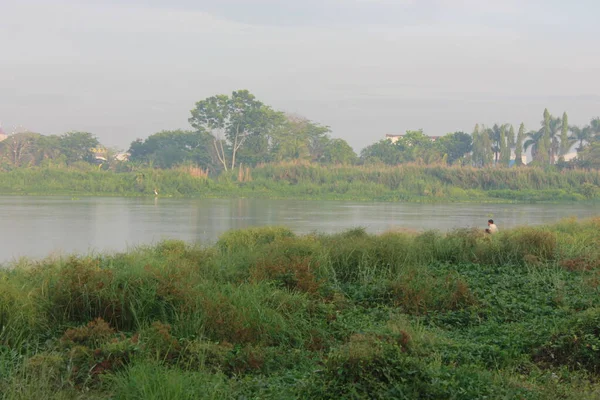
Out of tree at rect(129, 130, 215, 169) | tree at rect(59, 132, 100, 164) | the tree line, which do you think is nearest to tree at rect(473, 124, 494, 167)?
the tree line

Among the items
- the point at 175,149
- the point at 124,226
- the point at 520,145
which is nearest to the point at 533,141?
the point at 520,145

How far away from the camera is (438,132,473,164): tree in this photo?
64.0m

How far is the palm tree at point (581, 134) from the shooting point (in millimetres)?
59781

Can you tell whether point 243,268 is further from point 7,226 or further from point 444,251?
point 7,226

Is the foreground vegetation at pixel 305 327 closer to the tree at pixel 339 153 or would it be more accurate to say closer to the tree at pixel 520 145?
the tree at pixel 339 153

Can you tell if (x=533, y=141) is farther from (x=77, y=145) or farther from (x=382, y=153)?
(x=77, y=145)

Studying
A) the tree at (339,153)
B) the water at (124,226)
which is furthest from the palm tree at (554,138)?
the water at (124,226)

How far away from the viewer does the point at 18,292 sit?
232 inches

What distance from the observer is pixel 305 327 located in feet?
19.4

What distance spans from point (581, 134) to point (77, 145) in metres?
45.8

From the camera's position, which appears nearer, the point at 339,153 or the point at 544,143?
the point at 544,143

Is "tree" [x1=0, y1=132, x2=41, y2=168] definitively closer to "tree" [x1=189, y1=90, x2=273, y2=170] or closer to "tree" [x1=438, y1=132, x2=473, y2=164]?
"tree" [x1=189, y1=90, x2=273, y2=170]

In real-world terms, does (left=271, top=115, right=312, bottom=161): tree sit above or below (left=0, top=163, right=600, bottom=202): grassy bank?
above

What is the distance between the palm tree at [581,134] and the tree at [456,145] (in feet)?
30.5
